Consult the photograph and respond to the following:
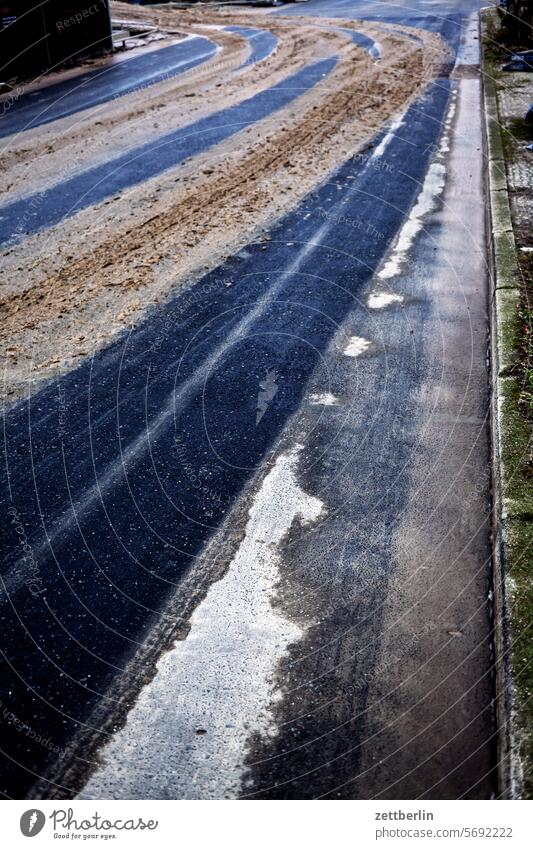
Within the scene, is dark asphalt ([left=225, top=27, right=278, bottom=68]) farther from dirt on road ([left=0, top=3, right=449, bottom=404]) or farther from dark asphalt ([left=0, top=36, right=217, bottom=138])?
dark asphalt ([left=0, top=36, right=217, bottom=138])

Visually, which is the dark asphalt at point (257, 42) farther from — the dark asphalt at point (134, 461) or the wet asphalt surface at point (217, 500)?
the wet asphalt surface at point (217, 500)

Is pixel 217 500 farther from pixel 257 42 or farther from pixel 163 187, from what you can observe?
pixel 257 42

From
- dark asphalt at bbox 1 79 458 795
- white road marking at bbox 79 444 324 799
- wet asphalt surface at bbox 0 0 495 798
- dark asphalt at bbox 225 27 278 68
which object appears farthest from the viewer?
dark asphalt at bbox 225 27 278 68
